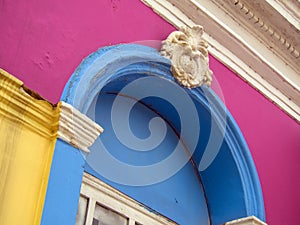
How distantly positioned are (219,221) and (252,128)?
2.19 feet

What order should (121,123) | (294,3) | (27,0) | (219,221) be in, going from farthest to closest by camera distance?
(294,3), (219,221), (121,123), (27,0)

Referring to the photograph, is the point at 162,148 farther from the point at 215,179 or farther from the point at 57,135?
the point at 57,135

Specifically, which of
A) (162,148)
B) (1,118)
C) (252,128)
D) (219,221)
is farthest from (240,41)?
(1,118)

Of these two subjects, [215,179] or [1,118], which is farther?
[215,179]

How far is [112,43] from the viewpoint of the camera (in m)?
3.56

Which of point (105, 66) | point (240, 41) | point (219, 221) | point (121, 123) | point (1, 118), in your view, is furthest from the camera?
point (240, 41)

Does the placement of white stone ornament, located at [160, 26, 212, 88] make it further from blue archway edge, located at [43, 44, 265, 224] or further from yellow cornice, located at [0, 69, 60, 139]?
yellow cornice, located at [0, 69, 60, 139]

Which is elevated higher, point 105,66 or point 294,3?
point 294,3

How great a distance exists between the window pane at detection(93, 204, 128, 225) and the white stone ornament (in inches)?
35.1

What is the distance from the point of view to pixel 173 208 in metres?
3.88

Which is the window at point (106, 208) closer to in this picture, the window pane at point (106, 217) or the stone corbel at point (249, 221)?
the window pane at point (106, 217)

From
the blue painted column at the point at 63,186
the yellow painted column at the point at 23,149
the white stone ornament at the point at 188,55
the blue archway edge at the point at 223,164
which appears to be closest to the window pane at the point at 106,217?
the blue painted column at the point at 63,186

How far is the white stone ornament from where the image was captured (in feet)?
12.7

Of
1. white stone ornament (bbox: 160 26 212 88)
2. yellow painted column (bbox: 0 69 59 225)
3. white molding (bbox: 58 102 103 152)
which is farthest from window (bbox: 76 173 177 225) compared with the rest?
white stone ornament (bbox: 160 26 212 88)
